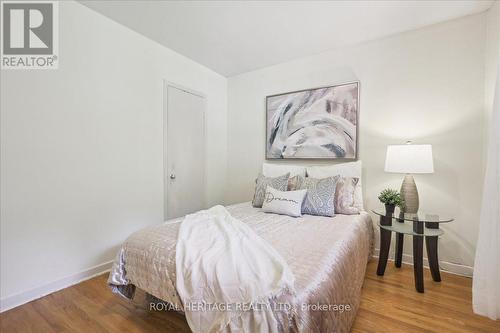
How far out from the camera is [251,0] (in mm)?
2025

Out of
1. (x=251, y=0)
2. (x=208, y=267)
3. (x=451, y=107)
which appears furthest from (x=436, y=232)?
(x=251, y=0)

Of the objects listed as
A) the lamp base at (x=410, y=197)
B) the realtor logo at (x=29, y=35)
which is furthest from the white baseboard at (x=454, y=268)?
the realtor logo at (x=29, y=35)

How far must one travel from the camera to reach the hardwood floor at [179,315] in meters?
1.50

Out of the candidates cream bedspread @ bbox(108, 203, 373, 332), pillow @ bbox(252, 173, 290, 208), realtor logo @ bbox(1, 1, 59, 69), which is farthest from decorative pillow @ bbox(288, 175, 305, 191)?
realtor logo @ bbox(1, 1, 59, 69)

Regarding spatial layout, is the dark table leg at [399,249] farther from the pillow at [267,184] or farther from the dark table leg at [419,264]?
the pillow at [267,184]

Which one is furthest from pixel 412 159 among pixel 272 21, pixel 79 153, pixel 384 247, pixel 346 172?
pixel 79 153

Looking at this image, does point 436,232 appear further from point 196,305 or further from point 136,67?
point 136,67

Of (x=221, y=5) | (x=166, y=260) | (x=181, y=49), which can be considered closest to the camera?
(x=166, y=260)

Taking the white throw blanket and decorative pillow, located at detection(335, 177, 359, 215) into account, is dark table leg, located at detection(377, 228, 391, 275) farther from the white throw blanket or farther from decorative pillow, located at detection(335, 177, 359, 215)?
the white throw blanket

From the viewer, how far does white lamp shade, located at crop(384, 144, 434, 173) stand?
2.01 m

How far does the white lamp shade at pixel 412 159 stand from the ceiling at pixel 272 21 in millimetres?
1303

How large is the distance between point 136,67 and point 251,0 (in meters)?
1.44

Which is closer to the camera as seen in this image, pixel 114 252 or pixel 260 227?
pixel 260 227

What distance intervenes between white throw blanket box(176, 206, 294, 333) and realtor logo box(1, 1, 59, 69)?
76.5 inches
